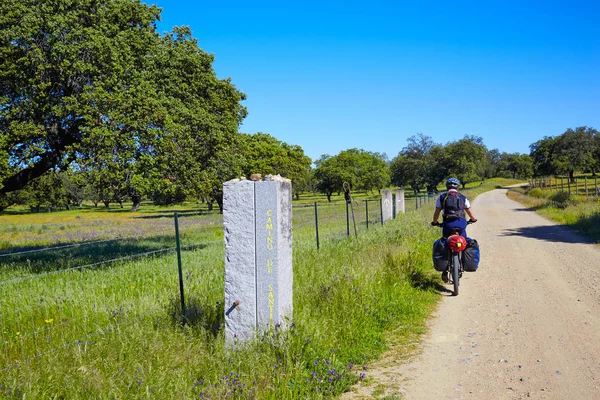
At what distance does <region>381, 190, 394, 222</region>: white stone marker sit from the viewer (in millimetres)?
17741

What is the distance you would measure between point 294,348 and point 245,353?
522 mm

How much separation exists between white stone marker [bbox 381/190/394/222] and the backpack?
371 inches

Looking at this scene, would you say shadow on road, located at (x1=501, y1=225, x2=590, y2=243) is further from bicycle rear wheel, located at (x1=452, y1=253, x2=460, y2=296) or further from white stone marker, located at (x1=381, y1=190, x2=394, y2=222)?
bicycle rear wheel, located at (x1=452, y1=253, x2=460, y2=296)

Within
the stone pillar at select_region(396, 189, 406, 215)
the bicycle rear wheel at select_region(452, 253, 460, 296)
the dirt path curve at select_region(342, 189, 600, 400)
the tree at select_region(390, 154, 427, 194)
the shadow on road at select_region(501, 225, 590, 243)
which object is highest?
the tree at select_region(390, 154, 427, 194)

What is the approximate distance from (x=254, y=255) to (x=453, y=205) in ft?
15.8

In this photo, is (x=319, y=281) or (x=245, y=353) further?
(x=319, y=281)

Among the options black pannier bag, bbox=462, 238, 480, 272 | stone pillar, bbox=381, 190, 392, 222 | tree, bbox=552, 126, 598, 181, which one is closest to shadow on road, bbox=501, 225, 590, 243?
stone pillar, bbox=381, 190, 392, 222

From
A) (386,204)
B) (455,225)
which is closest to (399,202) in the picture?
(386,204)

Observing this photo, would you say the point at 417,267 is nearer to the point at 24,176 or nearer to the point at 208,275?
the point at 208,275

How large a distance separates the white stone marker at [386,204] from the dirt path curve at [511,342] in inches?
315

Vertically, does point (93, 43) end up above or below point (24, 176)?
above

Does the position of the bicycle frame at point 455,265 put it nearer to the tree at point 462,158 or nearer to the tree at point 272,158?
the tree at point 272,158

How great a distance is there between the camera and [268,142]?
61906 mm

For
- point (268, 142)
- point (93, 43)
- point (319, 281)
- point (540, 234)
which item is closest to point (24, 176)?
point (93, 43)
